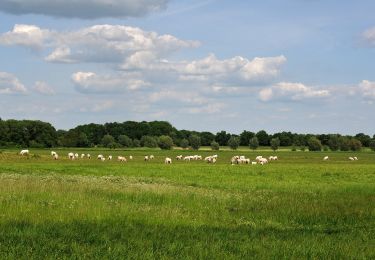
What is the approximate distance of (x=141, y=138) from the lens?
563 feet

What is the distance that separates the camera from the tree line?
14350cm

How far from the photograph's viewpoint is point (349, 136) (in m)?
179

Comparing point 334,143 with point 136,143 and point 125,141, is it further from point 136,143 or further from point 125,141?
point 125,141

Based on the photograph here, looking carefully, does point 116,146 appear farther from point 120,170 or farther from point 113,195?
point 113,195

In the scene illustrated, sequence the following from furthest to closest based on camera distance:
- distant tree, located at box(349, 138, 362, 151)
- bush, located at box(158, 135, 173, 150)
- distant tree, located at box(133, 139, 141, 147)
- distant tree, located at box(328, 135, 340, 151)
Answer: distant tree, located at box(328, 135, 340, 151)
distant tree, located at box(133, 139, 141, 147)
bush, located at box(158, 135, 173, 150)
distant tree, located at box(349, 138, 362, 151)

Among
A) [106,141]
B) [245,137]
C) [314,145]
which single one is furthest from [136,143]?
[314,145]

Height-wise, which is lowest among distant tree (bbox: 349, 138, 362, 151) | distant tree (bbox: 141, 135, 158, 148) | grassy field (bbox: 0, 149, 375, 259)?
grassy field (bbox: 0, 149, 375, 259)

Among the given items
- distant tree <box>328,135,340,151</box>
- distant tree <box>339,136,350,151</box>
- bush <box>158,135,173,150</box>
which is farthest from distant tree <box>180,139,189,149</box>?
distant tree <box>339,136,350,151</box>

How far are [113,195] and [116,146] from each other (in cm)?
13999

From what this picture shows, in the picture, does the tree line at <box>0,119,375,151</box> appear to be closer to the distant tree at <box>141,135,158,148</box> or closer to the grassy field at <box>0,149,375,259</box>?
the distant tree at <box>141,135,158,148</box>

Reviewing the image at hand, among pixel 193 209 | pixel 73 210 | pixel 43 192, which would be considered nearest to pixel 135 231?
pixel 73 210

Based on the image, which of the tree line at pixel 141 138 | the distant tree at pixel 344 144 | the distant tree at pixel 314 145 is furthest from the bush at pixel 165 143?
the distant tree at pixel 344 144

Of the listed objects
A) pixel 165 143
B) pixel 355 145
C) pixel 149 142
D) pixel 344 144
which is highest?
pixel 149 142

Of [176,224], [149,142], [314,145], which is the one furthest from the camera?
[149,142]
